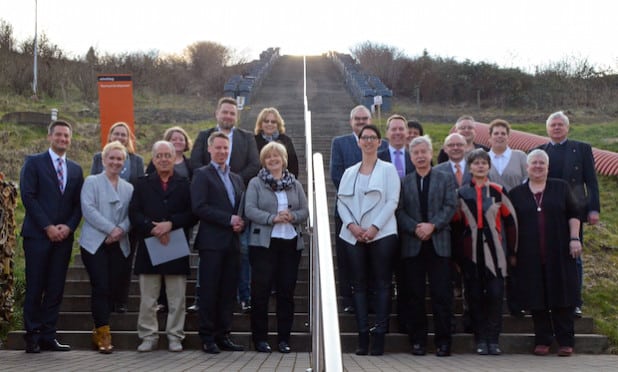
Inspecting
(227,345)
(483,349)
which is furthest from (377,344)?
(227,345)

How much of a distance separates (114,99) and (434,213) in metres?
6.55

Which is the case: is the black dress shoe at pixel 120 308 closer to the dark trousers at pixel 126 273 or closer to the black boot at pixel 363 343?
the dark trousers at pixel 126 273

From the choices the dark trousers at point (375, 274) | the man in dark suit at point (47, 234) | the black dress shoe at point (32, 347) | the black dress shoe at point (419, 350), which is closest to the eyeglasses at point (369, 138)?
the dark trousers at point (375, 274)

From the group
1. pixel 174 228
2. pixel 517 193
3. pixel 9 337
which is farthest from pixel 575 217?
pixel 9 337

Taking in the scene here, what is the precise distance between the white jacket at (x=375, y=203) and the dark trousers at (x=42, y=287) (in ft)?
8.17

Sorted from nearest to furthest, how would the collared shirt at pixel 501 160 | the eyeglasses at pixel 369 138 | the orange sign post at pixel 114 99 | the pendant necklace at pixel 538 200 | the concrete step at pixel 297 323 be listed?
the eyeglasses at pixel 369 138, the pendant necklace at pixel 538 200, the concrete step at pixel 297 323, the collared shirt at pixel 501 160, the orange sign post at pixel 114 99

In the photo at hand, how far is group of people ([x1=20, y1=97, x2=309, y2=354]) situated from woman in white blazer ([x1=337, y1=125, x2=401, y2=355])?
45cm

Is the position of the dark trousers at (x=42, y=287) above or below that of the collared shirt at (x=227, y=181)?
below

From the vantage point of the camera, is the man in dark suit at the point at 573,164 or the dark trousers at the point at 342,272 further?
the man in dark suit at the point at 573,164

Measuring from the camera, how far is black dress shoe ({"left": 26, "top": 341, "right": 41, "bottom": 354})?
6812 mm

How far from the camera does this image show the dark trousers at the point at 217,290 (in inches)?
271

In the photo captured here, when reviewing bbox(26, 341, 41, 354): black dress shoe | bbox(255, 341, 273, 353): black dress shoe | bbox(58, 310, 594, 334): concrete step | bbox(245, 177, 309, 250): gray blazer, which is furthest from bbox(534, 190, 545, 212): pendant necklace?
bbox(26, 341, 41, 354): black dress shoe

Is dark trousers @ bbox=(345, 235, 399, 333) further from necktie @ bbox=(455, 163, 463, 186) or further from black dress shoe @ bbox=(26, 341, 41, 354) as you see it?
black dress shoe @ bbox=(26, 341, 41, 354)

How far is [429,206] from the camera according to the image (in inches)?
273
